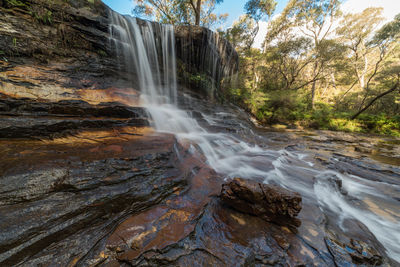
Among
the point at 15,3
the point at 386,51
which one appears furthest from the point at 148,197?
the point at 386,51

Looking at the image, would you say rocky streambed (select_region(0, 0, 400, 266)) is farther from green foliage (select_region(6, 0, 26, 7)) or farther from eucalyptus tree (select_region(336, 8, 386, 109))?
eucalyptus tree (select_region(336, 8, 386, 109))

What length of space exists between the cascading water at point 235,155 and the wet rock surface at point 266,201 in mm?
798

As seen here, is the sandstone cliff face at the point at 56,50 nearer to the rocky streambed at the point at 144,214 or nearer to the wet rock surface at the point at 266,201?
the rocky streambed at the point at 144,214

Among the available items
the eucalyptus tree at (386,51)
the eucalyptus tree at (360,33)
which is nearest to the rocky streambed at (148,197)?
the eucalyptus tree at (386,51)

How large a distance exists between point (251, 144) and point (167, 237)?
15.6 ft

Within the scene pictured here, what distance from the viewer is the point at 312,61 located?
538 inches

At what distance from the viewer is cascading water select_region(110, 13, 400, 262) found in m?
2.14

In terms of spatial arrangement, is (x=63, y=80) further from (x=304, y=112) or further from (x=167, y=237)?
(x=304, y=112)

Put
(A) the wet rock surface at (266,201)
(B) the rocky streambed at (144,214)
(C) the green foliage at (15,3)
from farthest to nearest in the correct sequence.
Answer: (C) the green foliage at (15,3), (A) the wet rock surface at (266,201), (B) the rocky streambed at (144,214)

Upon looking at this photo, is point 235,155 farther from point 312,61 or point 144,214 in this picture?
point 312,61

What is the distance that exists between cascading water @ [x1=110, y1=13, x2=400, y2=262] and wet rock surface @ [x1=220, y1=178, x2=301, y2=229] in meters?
0.80

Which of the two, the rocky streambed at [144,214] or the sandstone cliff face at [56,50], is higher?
the sandstone cliff face at [56,50]

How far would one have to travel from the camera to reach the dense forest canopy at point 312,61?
12.3 meters

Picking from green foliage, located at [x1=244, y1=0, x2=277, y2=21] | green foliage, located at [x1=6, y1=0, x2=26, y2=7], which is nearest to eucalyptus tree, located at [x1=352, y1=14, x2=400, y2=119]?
green foliage, located at [x1=244, y1=0, x2=277, y2=21]
